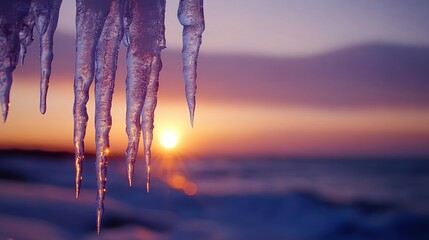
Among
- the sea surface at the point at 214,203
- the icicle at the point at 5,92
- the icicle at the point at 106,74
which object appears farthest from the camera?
the sea surface at the point at 214,203

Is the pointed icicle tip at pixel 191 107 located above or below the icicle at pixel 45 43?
below

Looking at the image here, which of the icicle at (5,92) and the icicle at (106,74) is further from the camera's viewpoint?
the icicle at (106,74)

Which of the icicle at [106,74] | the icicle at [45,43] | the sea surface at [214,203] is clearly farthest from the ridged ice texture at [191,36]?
the sea surface at [214,203]

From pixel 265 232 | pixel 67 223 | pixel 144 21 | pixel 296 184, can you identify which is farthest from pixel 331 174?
pixel 144 21

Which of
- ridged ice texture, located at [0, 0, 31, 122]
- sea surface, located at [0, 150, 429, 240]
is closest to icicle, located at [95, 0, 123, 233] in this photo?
ridged ice texture, located at [0, 0, 31, 122]

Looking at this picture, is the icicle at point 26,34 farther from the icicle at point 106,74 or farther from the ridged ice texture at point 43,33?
the icicle at point 106,74

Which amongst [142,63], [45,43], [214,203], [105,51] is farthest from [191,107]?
[214,203]
